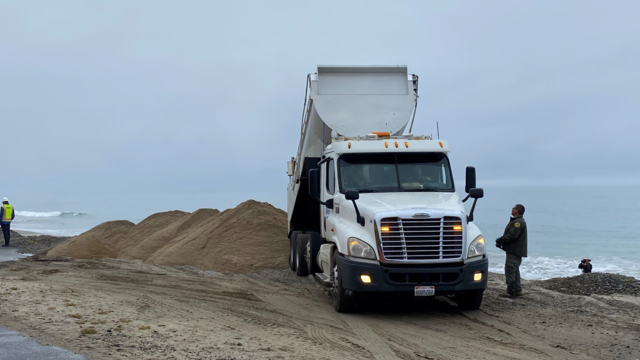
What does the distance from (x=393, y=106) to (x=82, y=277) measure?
26.3ft

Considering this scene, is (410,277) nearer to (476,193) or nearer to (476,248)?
(476,248)

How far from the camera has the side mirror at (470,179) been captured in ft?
33.1

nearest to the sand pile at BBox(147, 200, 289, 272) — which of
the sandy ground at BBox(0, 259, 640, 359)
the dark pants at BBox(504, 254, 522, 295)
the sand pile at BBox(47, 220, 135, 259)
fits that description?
the sandy ground at BBox(0, 259, 640, 359)

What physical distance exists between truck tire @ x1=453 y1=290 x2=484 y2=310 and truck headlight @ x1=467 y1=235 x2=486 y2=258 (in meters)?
0.75

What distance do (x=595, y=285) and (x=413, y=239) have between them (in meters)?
5.65

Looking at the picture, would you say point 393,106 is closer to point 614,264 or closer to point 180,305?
point 180,305

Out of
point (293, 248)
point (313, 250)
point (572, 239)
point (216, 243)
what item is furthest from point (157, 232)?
point (572, 239)

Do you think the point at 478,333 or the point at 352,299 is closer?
the point at 478,333

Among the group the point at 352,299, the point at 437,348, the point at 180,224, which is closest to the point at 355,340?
the point at 437,348

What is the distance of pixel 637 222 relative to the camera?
187 feet

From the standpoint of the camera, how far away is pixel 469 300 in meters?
9.47


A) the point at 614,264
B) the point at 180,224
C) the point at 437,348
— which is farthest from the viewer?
the point at 614,264

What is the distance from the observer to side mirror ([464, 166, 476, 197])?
10.1m

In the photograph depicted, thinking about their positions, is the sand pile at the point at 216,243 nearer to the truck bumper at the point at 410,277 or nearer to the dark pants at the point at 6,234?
the dark pants at the point at 6,234
